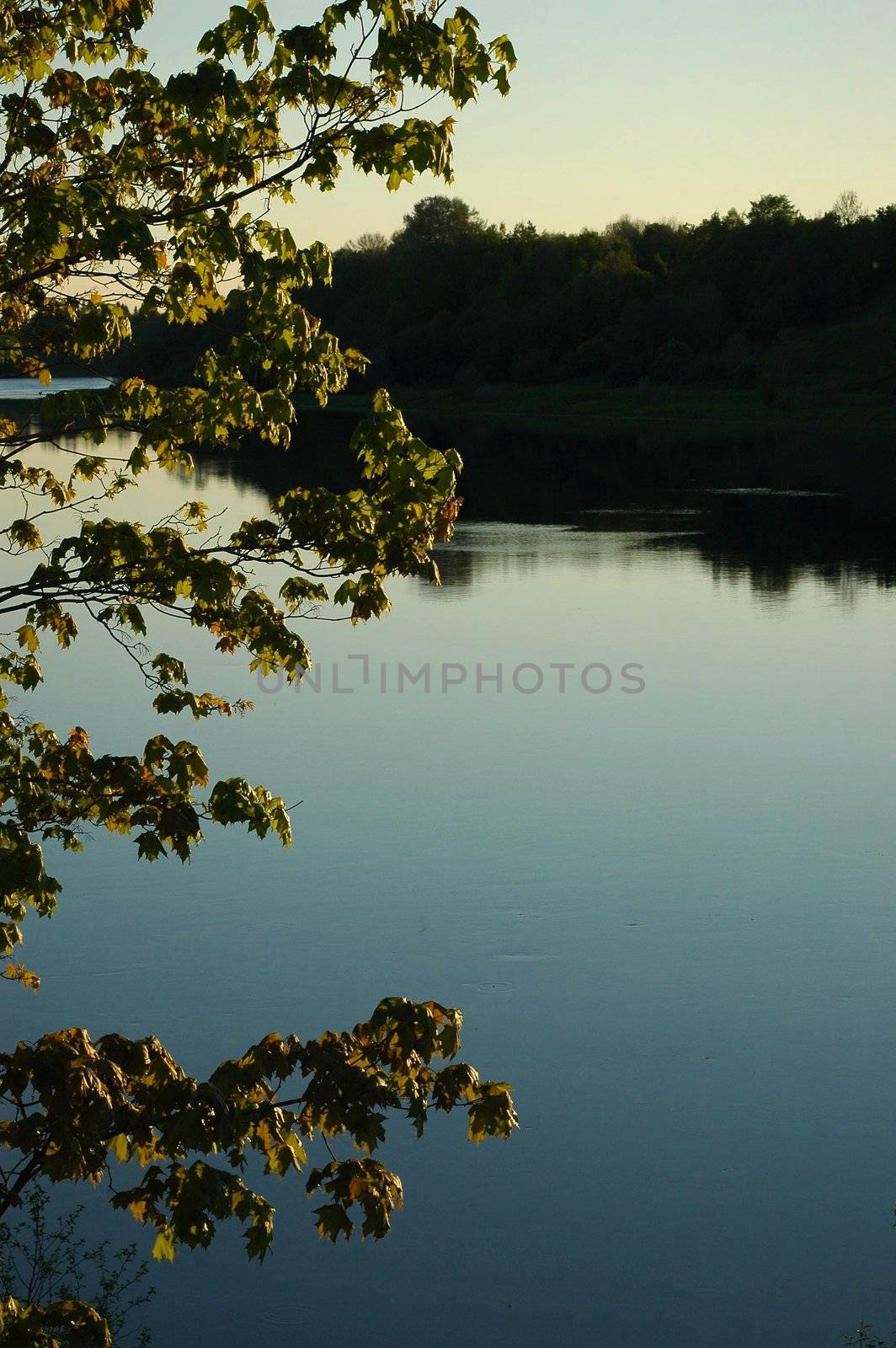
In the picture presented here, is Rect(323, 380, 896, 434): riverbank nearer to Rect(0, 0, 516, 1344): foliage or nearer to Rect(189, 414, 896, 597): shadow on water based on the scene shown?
Rect(189, 414, 896, 597): shadow on water

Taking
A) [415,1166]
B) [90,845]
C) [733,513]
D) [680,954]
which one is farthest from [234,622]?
[733,513]

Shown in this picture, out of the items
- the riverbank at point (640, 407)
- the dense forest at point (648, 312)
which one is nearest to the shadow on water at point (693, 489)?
the riverbank at point (640, 407)

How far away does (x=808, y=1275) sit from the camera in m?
7.58

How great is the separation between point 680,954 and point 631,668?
10.8m

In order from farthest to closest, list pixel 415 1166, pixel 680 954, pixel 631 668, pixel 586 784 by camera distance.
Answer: pixel 631 668, pixel 586 784, pixel 680 954, pixel 415 1166

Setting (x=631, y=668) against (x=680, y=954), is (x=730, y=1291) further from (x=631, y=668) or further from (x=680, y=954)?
(x=631, y=668)

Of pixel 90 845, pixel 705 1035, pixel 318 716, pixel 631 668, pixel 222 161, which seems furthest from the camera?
pixel 631 668

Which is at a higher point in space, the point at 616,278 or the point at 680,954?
the point at 616,278

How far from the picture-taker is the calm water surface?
759cm

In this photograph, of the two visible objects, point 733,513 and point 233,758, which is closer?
point 233,758

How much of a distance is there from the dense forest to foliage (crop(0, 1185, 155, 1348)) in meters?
78.5

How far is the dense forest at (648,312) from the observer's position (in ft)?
313

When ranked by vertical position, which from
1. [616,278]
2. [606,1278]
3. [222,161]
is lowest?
[606,1278]

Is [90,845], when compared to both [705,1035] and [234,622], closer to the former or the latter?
[705,1035]
